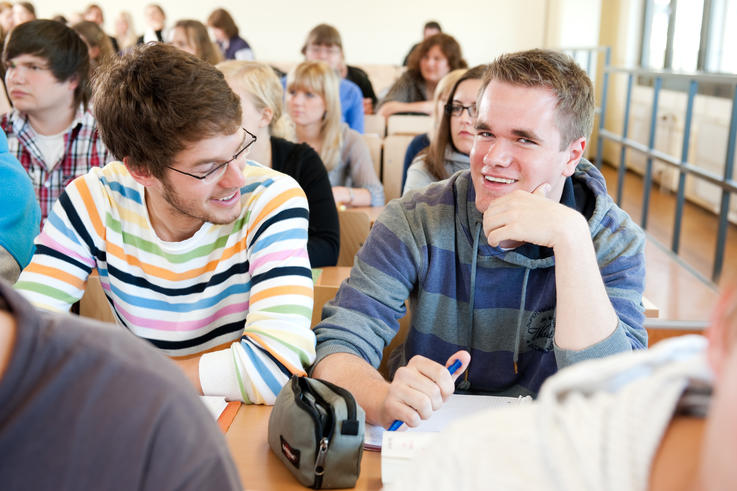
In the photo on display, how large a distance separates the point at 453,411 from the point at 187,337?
23.9 inches

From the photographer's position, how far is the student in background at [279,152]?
251 centimetres

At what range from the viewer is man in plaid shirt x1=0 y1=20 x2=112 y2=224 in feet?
9.32

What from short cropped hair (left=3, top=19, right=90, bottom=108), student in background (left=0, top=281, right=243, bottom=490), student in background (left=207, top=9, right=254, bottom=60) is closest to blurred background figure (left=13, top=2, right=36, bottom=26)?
student in background (left=207, top=9, right=254, bottom=60)

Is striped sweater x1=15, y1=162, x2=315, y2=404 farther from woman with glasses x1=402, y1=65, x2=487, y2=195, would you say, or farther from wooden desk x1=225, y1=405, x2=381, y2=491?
woman with glasses x1=402, y1=65, x2=487, y2=195

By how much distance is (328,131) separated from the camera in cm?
376

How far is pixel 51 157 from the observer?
287 centimetres

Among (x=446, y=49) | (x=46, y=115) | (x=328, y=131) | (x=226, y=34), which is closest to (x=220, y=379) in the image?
(x=46, y=115)

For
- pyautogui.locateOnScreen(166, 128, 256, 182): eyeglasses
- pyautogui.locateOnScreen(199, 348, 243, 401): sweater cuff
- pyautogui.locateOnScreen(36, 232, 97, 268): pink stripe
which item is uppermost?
pyautogui.locateOnScreen(166, 128, 256, 182): eyeglasses

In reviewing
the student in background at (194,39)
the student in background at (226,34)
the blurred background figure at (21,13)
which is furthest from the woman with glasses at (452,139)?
the blurred background figure at (21,13)

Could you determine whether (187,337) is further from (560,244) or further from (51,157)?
(51,157)

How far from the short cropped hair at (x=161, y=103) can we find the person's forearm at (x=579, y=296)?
68 cm

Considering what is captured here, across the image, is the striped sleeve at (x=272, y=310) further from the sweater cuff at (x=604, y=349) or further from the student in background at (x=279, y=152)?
the student in background at (x=279, y=152)

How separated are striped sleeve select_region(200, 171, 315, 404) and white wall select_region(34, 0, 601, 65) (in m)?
9.42

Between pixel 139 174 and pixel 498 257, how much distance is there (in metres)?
0.75
